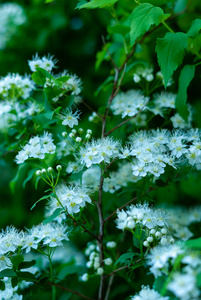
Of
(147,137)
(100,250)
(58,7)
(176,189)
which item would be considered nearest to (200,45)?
(147,137)

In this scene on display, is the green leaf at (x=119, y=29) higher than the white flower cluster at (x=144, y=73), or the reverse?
the green leaf at (x=119, y=29)

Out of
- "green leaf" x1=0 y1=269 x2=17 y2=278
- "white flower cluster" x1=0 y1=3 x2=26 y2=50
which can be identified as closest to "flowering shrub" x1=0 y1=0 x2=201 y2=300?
"green leaf" x1=0 y1=269 x2=17 y2=278

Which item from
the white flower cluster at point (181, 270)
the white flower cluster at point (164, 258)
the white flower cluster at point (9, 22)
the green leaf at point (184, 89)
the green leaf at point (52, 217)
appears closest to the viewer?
the white flower cluster at point (181, 270)

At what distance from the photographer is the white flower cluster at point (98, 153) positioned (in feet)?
4.99

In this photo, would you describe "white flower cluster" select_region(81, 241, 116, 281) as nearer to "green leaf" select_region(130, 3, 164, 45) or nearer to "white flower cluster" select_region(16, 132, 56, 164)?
"white flower cluster" select_region(16, 132, 56, 164)

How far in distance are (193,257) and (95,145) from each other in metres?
0.75

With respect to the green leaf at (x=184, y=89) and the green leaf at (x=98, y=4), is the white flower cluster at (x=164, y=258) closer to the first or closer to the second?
the green leaf at (x=184, y=89)

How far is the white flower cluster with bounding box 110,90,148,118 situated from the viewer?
1830 mm

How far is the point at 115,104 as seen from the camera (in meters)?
1.97

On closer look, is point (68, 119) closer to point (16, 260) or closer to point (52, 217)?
point (52, 217)

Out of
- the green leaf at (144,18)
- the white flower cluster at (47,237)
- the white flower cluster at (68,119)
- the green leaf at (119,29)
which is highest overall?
the green leaf at (119,29)

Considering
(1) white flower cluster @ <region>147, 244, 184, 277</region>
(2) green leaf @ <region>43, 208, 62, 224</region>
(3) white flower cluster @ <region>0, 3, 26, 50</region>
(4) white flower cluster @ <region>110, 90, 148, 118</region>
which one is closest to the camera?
(1) white flower cluster @ <region>147, 244, 184, 277</region>

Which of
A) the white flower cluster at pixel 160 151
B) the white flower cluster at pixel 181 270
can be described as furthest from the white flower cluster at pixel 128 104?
the white flower cluster at pixel 181 270

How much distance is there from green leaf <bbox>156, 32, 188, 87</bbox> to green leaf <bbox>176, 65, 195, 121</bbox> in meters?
0.21
